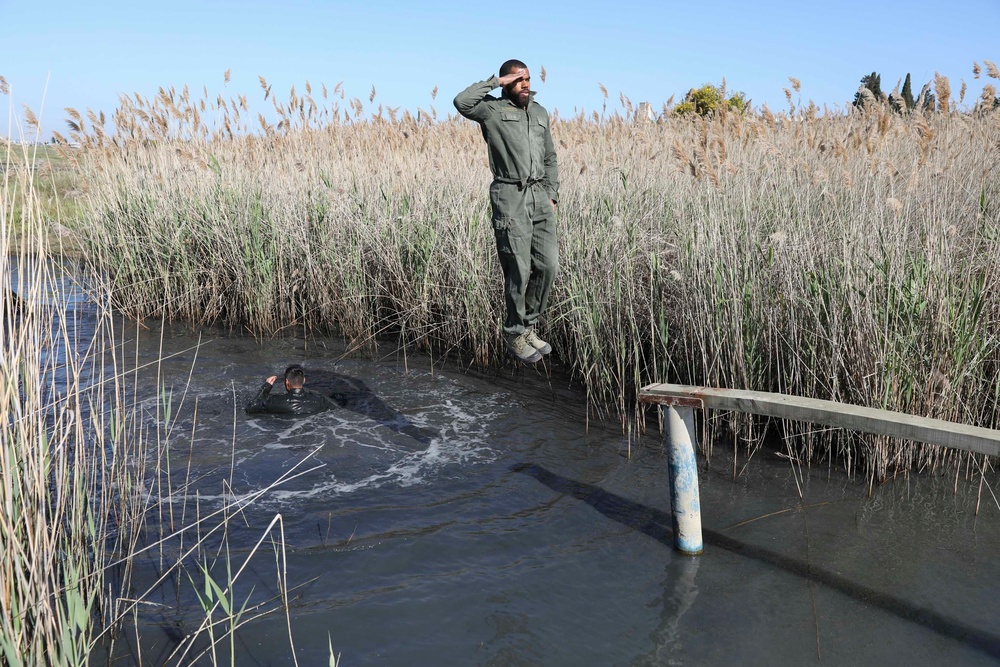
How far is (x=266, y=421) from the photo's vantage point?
5762mm

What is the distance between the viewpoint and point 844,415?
319 centimetres

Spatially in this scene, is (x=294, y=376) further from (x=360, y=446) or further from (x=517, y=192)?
(x=517, y=192)

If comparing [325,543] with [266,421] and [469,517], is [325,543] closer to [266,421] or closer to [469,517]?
[469,517]

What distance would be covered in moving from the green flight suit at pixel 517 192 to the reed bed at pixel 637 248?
684 mm

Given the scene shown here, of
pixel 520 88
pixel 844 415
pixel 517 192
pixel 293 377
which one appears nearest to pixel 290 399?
pixel 293 377

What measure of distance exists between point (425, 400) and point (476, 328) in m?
0.89

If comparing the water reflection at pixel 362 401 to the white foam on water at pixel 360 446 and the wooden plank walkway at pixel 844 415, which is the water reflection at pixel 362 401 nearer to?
the white foam on water at pixel 360 446

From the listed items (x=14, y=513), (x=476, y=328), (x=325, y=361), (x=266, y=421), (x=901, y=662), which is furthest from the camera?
(x=325, y=361)

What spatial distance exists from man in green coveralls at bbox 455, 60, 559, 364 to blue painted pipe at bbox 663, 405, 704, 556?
1329mm

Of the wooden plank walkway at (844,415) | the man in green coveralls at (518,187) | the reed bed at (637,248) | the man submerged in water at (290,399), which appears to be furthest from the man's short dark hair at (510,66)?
the man submerged in water at (290,399)

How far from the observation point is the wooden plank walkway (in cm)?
287

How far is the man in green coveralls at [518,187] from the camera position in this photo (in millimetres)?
4824

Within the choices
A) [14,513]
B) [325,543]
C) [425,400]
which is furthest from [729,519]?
[14,513]

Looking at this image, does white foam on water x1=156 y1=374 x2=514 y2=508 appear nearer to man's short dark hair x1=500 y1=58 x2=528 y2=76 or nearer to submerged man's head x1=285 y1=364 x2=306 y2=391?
submerged man's head x1=285 y1=364 x2=306 y2=391
